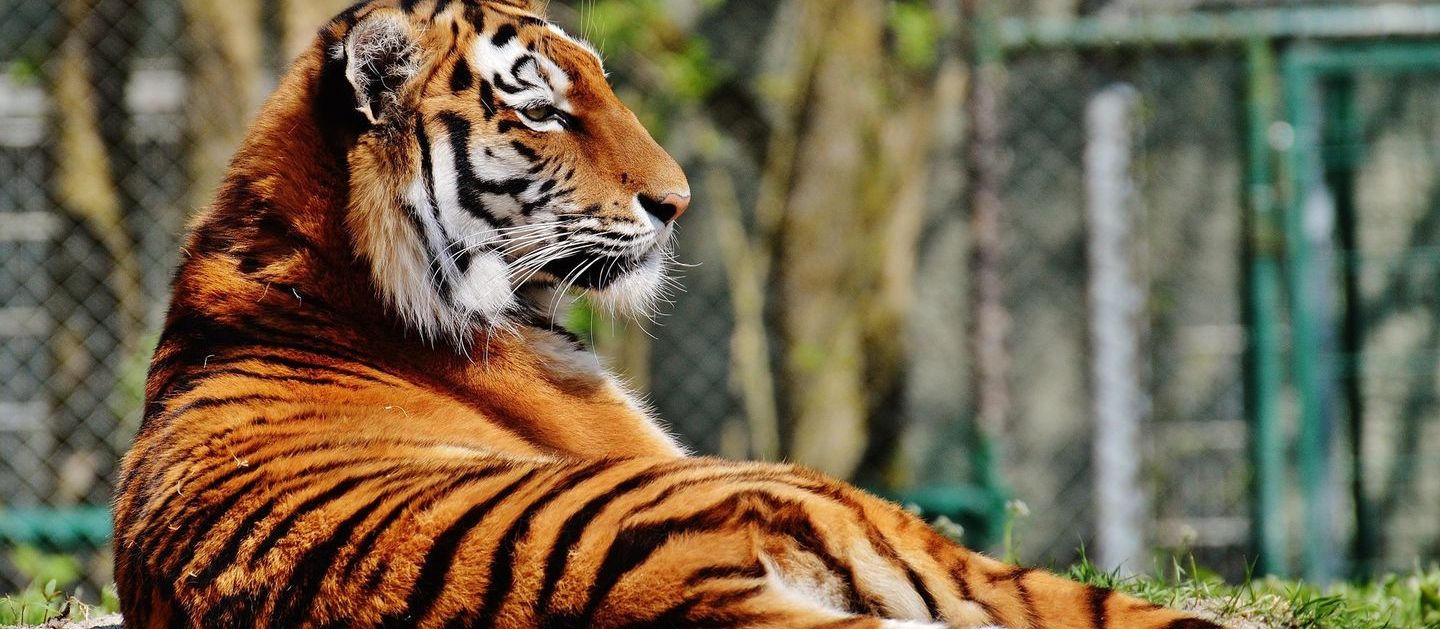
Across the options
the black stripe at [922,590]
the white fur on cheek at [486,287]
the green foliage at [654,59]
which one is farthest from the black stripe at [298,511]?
the green foliage at [654,59]

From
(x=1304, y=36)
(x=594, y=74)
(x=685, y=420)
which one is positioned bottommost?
(x=685, y=420)

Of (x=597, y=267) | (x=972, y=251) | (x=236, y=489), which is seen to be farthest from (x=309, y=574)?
(x=972, y=251)

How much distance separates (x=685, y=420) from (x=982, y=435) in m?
2.57

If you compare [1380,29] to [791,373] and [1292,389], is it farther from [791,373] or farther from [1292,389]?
[791,373]

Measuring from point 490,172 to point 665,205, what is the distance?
0.37 meters

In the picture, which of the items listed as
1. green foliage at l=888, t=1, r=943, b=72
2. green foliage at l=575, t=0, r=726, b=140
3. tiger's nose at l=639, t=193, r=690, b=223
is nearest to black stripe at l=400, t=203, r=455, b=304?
tiger's nose at l=639, t=193, r=690, b=223

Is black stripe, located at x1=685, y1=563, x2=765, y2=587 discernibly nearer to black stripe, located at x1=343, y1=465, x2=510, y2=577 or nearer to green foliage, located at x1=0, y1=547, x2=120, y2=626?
black stripe, located at x1=343, y1=465, x2=510, y2=577

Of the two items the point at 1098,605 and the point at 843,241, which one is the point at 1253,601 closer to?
the point at 1098,605

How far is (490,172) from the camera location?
9.93ft

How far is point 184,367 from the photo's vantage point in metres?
2.67

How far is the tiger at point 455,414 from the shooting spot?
1841mm

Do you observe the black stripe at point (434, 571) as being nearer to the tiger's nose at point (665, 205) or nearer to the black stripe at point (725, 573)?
the black stripe at point (725, 573)

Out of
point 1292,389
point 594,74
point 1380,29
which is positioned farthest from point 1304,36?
point 594,74

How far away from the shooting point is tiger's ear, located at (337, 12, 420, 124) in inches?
112
